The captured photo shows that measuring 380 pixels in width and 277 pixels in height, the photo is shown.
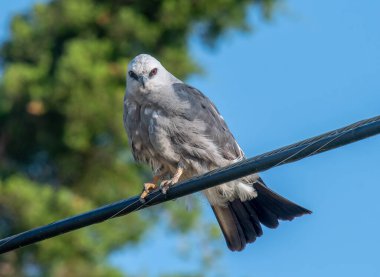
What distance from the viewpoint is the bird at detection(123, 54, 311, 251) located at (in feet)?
21.4

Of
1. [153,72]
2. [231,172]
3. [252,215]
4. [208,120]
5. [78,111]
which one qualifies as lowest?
[231,172]

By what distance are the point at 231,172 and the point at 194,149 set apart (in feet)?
5.82

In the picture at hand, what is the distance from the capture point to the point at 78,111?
1293cm

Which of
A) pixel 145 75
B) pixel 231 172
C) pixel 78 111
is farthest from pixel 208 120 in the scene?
pixel 78 111

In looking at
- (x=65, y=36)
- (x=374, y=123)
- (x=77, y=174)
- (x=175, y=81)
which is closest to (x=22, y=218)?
(x=77, y=174)

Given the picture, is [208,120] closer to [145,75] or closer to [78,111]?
[145,75]

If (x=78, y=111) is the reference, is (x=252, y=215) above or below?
below

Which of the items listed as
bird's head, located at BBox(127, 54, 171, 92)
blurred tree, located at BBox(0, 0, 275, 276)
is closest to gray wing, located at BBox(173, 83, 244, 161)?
bird's head, located at BBox(127, 54, 171, 92)

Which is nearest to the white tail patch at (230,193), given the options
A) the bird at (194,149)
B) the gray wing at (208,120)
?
the bird at (194,149)

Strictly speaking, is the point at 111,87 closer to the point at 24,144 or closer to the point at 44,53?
the point at 44,53

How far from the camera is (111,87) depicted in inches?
508

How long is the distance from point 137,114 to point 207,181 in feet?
6.54

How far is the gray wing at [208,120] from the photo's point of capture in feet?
21.9

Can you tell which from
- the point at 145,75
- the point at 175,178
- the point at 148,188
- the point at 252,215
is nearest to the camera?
the point at 148,188
